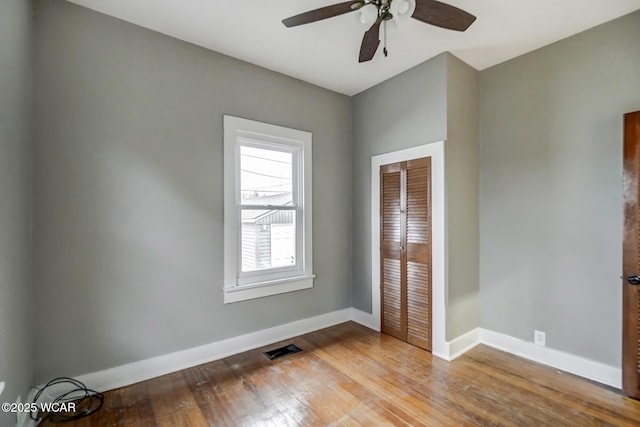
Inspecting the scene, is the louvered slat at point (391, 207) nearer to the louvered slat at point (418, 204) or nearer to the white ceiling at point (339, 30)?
the louvered slat at point (418, 204)

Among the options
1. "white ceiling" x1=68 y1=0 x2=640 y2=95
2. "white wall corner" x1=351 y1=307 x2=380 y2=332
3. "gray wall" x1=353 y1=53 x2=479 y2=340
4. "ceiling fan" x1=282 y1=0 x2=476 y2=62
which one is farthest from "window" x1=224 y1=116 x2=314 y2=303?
"ceiling fan" x1=282 y1=0 x2=476 y2=62

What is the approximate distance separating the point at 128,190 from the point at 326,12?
6.30 feet

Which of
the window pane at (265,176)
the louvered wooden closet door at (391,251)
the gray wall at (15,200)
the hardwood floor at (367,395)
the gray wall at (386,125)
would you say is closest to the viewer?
the gray wall at (15,200)

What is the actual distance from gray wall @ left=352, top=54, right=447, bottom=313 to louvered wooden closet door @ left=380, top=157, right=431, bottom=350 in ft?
0.86

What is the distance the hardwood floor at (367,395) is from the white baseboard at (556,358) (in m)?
0.11

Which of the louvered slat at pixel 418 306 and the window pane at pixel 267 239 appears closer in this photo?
the louvered slat at pixel 418 306

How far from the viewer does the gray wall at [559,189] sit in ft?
7.30

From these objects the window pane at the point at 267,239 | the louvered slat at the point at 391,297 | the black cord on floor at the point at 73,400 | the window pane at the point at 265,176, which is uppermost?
the window pane at the point at 265,176

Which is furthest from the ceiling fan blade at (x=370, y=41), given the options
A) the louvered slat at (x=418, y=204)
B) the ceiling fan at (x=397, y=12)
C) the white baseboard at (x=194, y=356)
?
the white baseboard at (x=194, y=356)

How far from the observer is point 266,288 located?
9.63 feet

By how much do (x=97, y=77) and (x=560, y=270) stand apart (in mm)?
4064

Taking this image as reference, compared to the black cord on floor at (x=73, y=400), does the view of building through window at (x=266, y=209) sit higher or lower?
higher

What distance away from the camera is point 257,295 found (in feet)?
9.43

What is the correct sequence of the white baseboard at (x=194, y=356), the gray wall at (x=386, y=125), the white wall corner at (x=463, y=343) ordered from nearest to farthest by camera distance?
1. the white baseboard at (x=194, y=356)
2. the white wall corner at (x=463, y=343)
3. the gray wall at (x=386, y=125)
